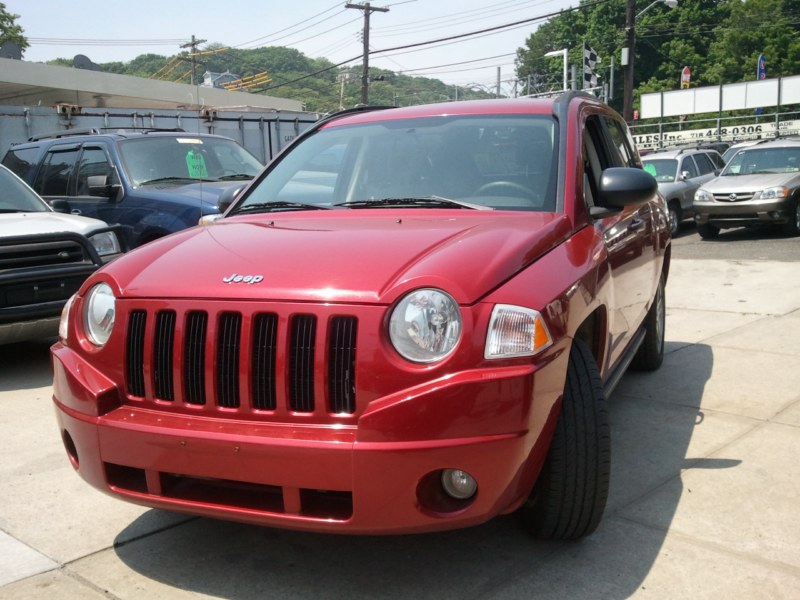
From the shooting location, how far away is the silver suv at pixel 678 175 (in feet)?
54.2

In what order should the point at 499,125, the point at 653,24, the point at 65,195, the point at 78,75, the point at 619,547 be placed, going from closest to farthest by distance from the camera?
the point at 619,547 < the point at 499,125 < the point at 65,195 < the point at 78,75 < the point at 653,24

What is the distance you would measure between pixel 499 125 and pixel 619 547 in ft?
6.61

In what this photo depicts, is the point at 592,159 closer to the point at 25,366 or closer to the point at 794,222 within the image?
the point at 25,366

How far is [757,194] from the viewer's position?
1452 cm

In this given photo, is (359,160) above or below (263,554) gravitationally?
above

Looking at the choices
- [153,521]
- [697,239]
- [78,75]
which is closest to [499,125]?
[153,521]

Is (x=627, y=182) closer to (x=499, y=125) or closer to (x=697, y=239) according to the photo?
(x=499, y=125)

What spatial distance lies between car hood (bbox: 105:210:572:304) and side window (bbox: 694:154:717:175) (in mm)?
15638

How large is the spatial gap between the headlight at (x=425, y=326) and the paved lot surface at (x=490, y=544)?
0.87 meters

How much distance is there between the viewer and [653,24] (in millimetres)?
75938

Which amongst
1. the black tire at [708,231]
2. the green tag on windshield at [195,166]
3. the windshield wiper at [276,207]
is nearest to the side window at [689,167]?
the black tire at [708,231]

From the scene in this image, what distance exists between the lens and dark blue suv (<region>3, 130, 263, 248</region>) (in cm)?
787

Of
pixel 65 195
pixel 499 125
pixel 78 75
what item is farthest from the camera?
pixel 78 75

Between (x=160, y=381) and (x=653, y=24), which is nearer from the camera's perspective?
(x=160, y=381)
